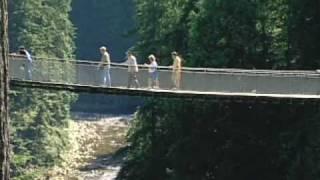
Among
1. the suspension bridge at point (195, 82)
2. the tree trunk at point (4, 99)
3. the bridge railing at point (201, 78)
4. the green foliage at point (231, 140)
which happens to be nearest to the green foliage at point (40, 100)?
the green foliage at point (231, 140)

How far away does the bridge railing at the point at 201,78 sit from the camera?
58.2 ft

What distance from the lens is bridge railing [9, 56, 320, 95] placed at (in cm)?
1775

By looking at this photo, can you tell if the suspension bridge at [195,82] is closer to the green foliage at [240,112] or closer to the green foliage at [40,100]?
the green foliage at [240,112]

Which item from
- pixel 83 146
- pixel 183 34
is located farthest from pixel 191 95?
pixel 83 146

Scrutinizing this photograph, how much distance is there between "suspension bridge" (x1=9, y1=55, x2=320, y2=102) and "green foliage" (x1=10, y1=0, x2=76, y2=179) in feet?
64.2

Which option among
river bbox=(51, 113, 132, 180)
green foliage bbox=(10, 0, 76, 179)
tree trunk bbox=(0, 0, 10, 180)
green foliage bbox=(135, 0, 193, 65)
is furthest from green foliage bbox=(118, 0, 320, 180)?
green foliage bbox=(10, 0, 76, 179)

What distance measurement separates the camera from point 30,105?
42719mm

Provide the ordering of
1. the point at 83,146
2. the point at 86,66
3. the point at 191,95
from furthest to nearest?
the point at 83,146 < the point at 86,66 < the point at 191,95

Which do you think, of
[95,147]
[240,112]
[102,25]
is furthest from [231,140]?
[102,25]

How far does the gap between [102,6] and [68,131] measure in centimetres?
3023

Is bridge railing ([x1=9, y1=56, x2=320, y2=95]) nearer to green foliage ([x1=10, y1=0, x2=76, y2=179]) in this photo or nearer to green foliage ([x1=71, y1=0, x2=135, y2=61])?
green foliage ([x1=10, y1=0, x2=76, y2=179])

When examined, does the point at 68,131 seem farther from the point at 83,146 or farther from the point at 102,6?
the point at 102,6

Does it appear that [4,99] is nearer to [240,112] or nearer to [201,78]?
[201,78]

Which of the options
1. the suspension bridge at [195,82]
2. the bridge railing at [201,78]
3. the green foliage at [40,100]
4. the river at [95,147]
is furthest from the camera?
the green foliage at [40,100]
